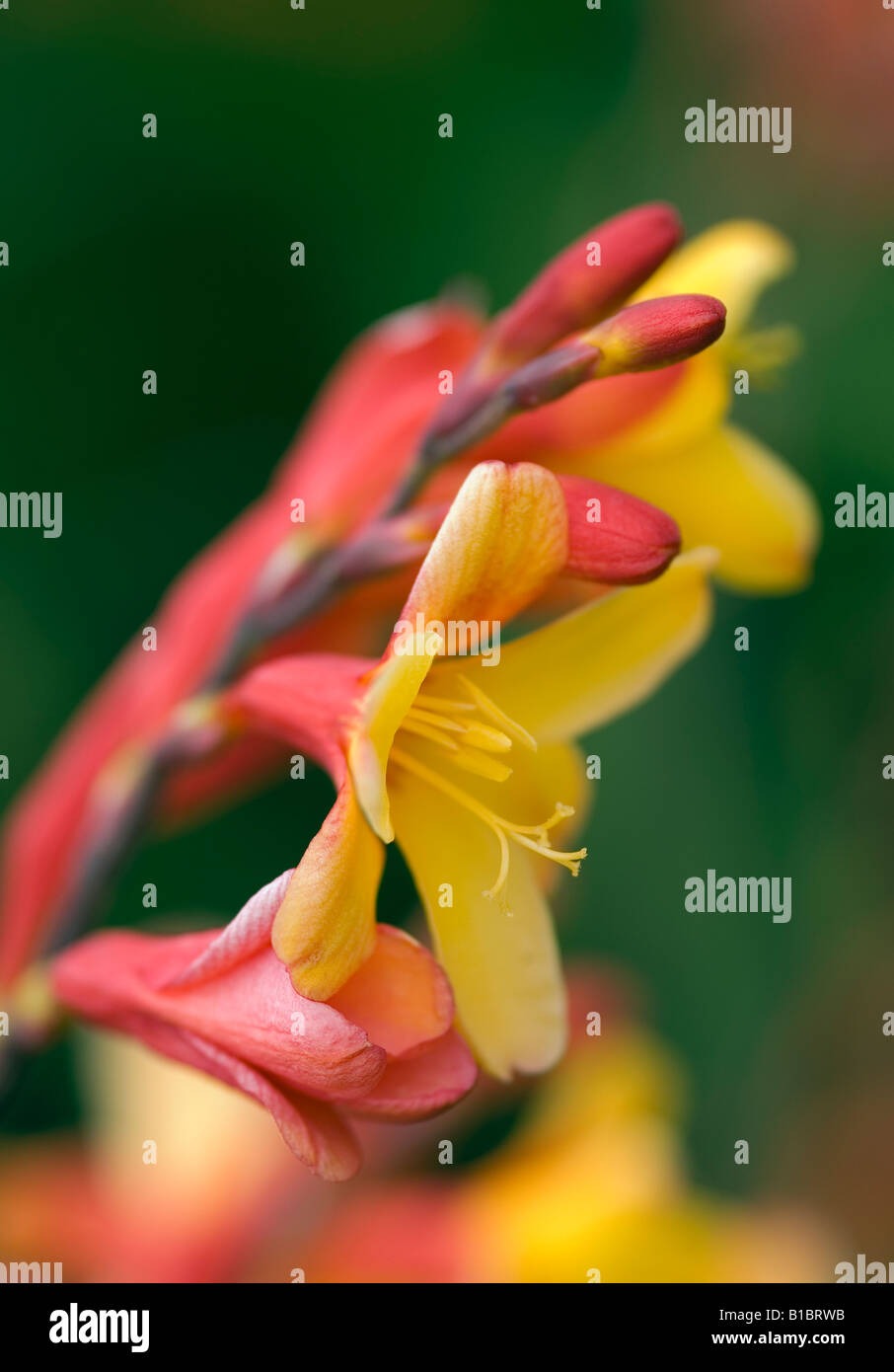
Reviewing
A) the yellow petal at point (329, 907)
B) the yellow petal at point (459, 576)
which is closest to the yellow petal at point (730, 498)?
the yellow petal at point (459, 576)

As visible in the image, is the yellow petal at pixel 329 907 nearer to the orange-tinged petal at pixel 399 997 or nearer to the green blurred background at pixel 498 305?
the orange-tinged petal at pixel 399 997

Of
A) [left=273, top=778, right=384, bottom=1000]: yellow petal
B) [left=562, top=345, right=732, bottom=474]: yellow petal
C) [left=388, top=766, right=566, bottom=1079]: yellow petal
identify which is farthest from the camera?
[left=562, top=345, right=732, bottom=474]: yellow petal

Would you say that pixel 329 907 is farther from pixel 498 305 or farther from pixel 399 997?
pixel 498 305

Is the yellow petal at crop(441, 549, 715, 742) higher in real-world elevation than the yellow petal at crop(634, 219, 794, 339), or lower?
lower

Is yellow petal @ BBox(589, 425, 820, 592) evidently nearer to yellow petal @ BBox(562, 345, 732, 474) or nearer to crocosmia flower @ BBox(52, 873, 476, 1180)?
yellow petal @ BBox(562, 345, 732, 474)

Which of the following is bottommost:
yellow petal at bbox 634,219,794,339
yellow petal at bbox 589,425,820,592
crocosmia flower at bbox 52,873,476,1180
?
crocosmia flower at bbox 52,873,476,1180

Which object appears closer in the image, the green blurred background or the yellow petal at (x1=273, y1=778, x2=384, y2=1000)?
the yellow petal at (x1=273, y1=778, x2=384, y2=1000)

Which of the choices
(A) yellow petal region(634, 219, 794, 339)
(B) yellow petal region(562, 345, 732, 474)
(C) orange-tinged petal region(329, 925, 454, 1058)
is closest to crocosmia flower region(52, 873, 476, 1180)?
(C) orange-tinged petal region(329, 925, 454, 1058)
